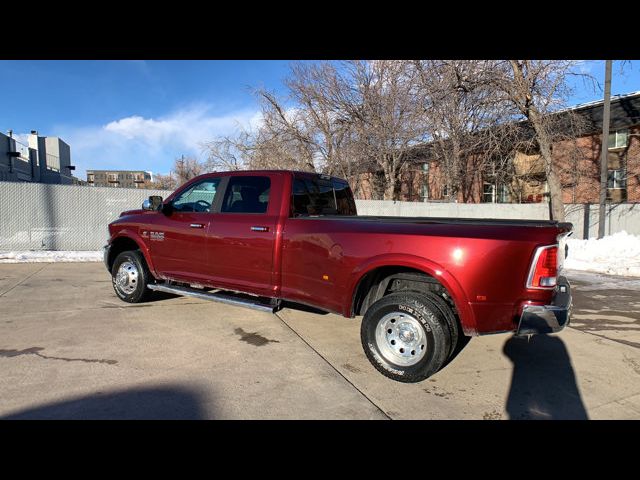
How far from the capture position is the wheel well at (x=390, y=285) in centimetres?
363

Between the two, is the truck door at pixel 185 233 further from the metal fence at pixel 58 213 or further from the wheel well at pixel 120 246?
the metal fence at pixel 58 213

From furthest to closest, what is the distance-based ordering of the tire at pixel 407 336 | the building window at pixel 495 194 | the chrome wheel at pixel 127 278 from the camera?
the building window at pixel 495 194
the chrome wheel at pixel 127 278
the tire at pixel 407 336

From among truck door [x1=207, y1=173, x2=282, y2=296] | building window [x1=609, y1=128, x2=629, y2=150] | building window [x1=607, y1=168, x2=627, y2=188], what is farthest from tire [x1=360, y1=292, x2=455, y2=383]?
building window [x1=609, y1=128, x2=629, y2=150]

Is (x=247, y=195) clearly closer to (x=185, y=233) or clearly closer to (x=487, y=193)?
(x=185, y=233)

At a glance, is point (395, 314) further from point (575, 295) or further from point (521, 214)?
point (521, 214)

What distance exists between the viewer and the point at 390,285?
3.96m

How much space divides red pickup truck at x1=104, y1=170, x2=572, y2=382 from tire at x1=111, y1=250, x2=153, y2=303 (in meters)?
0.03

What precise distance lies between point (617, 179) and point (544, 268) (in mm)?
22965

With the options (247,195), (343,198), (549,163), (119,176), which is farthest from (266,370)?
(119,176)

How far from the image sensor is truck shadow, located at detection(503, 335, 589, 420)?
3.02 m

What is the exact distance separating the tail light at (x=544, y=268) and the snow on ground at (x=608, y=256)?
805cm

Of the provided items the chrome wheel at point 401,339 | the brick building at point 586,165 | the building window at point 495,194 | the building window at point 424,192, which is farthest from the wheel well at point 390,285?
the building window at point 424,192

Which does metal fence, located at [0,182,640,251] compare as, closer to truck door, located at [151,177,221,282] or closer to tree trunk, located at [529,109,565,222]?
truck door, located at [151,177,221,282]
